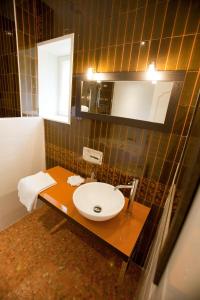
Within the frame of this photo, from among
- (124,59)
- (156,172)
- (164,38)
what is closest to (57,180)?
(156,172)

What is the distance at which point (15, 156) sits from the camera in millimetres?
1694

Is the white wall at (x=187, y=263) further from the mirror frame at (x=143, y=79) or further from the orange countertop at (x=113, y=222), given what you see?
the mirror frame at (x=143, y=79)

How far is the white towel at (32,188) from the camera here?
54.1 inches

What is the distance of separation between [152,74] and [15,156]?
63.9 inches

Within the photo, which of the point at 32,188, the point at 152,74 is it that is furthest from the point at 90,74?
the point at 32,188

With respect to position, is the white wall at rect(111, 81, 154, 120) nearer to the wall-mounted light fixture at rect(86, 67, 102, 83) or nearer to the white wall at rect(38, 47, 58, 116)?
the wall-mounted light fixture at rect(86, 67, 102, 83)

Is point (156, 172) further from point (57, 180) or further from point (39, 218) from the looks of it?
point (39, 218)

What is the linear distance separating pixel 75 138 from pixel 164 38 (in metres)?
1.15

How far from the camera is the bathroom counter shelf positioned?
Answer: 0.96 metres

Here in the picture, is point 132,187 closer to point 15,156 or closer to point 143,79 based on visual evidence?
point 143,79

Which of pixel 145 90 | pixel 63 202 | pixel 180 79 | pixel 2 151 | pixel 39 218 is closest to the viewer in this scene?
pixel 180 79

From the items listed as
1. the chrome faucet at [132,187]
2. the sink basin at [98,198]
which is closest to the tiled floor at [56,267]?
the sink basin at [98,198]

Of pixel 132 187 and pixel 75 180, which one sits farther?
pixel 75 180

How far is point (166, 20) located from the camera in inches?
38.1
